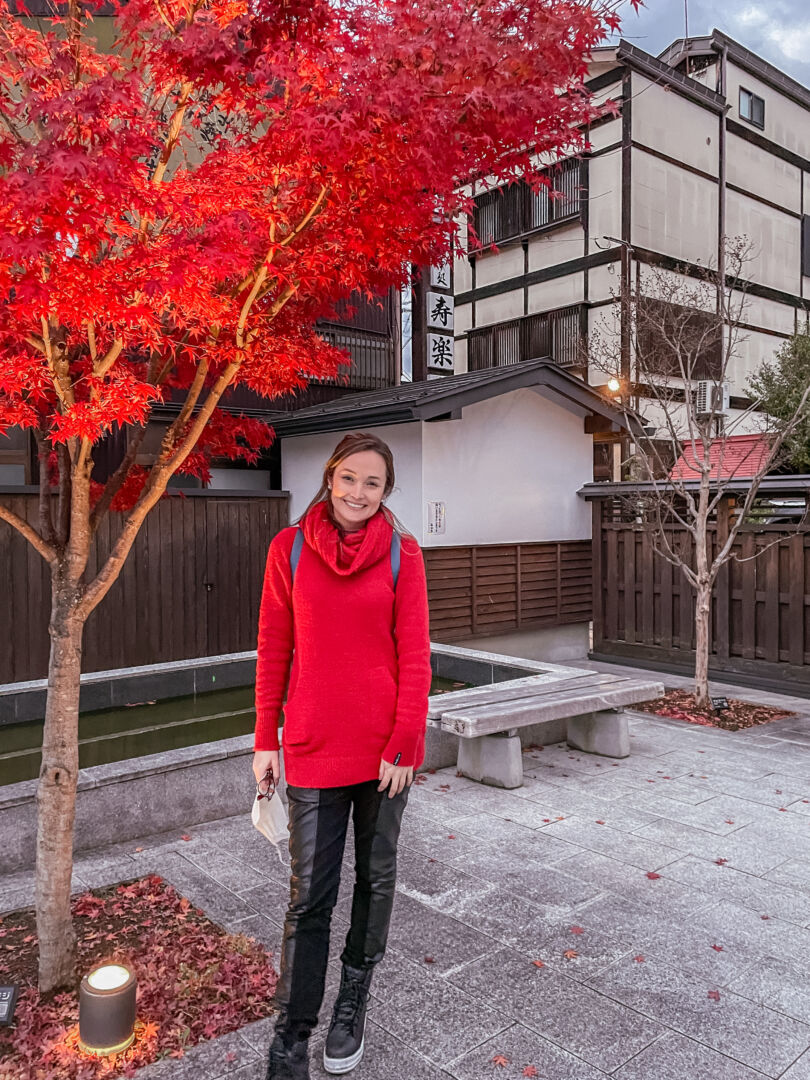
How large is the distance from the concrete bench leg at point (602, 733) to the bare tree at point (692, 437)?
192 cm

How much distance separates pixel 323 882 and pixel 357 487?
132 cm

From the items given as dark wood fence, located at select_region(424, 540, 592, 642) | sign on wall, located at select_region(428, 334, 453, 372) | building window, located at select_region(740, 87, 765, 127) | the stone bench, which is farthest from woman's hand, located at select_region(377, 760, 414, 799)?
building window, located at select_region(740, 87, 765, 127)

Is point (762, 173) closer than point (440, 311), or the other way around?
point (440, 311)

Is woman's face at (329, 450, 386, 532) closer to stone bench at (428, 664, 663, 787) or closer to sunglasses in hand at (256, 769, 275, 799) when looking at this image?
sunglasses in hand at (256, 769, 275, 799)

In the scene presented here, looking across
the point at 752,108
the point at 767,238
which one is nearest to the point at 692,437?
the point at 767,238

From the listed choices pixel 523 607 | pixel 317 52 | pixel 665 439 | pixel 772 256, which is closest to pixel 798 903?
pixel 317 52

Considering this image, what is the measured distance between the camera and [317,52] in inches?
126

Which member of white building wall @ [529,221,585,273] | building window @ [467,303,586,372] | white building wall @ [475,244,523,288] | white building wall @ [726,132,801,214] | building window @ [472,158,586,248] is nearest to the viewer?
building window @ [472,158,586,248]

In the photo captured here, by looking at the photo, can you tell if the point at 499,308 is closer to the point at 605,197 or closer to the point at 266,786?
the point at 605,197

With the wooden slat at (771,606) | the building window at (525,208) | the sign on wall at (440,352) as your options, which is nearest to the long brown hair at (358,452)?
the wooden slat at (771,606)

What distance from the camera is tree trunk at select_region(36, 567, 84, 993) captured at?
310 cm

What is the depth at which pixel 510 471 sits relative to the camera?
11.1 m

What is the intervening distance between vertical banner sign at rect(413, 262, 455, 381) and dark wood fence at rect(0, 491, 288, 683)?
4.65 m

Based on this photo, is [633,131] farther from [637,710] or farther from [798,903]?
[798,903]
